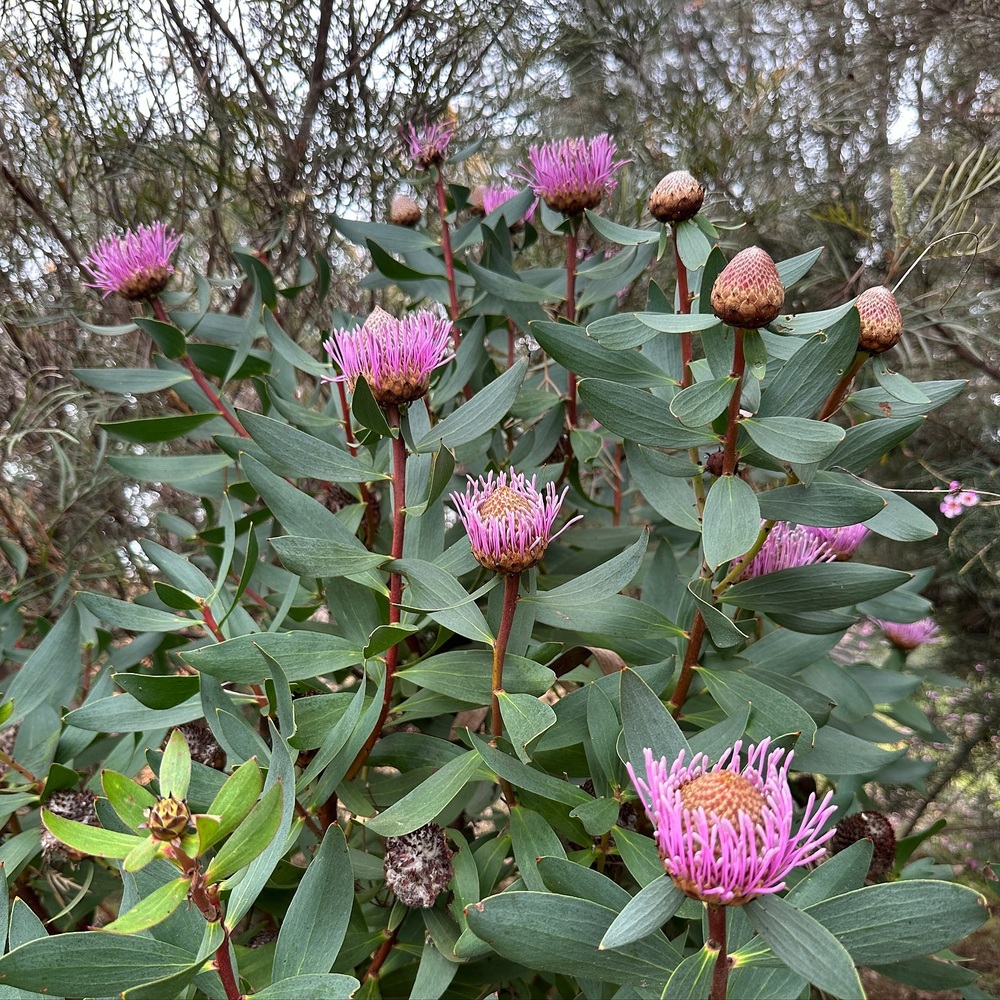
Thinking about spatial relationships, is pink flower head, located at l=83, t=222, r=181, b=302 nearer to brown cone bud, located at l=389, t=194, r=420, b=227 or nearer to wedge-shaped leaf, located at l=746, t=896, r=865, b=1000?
brown cone bud, located at l=389, t=194, r=420, b=227

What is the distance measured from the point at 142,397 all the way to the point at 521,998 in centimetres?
92

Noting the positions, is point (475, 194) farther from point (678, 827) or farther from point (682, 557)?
point (678, 827)

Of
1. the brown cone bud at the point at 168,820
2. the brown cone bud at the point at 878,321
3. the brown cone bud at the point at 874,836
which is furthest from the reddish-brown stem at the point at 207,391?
the brown cone bud at the point at 874,836

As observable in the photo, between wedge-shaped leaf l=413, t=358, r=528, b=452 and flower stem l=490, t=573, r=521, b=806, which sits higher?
wedge-shaped leaf l=413, t=358, r=528, b=452

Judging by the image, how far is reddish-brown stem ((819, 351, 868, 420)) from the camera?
0.55 m

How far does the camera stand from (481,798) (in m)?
0.84

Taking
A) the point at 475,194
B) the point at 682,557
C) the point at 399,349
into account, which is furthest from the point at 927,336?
the point at 399,349

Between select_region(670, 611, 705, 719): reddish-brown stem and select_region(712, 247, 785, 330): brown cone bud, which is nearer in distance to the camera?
select_region(712, 247, 785, 330): brown cone bud

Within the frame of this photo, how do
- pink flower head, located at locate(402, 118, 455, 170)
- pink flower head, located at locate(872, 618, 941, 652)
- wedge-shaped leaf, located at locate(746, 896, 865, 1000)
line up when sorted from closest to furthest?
wedge-shaped leaf, located at locate(746, 896, 865, 1000) → pink flower head, located at locate(402, 118, 455, 170) → pink flower head, located at locate(872, 618, 941, 652)

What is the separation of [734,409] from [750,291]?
83 mm

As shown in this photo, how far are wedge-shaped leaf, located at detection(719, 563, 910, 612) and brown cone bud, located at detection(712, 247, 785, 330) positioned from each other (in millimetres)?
187

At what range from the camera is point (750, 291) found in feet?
1.61

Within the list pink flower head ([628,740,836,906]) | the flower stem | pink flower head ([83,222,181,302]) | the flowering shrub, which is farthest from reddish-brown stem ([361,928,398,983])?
pink flower head ([83,222,181,302])

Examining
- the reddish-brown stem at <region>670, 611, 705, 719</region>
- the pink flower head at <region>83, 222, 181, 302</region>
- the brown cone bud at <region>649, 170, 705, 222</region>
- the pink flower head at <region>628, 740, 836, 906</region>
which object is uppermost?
the pink flower head at <region>83, 222, 181, 302</region>
